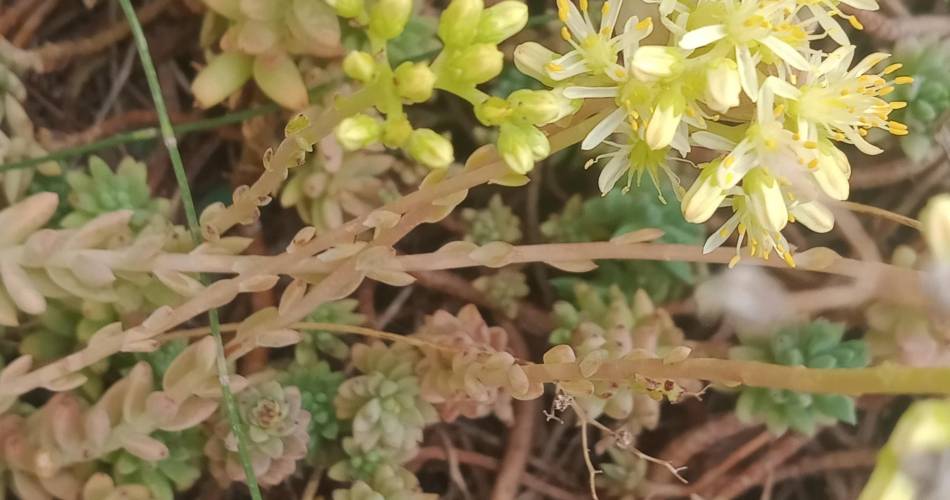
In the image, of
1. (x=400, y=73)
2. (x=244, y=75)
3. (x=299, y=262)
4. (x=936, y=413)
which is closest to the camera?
(x=936, y=413)

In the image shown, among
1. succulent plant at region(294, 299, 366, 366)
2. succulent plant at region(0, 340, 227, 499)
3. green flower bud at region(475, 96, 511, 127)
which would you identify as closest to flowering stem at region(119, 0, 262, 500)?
succulent plant at region(0, 340, 227, 499)

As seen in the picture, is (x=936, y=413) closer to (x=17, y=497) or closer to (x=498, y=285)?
(x=498, y=285)

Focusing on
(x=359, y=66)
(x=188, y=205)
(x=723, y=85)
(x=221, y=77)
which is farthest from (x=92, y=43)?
(x=723, y=85)

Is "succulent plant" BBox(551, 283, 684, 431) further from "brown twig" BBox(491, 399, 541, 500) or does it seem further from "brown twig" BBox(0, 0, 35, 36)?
"brown twig" BBox(0, 0, 35, 36)

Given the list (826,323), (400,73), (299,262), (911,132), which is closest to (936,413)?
(400,73)

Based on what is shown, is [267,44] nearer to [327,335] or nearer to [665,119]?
[327,335]

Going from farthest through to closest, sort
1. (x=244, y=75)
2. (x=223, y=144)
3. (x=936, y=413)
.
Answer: (x=223, y=144), (x=244, y=75), (x=936, y=413)

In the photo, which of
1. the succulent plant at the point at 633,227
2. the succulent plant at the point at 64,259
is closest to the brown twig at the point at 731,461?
the succulent plant at the point at 633,227

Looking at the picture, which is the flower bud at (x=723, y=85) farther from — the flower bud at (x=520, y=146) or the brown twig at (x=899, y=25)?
the brown twig at (x=899, y=25)
